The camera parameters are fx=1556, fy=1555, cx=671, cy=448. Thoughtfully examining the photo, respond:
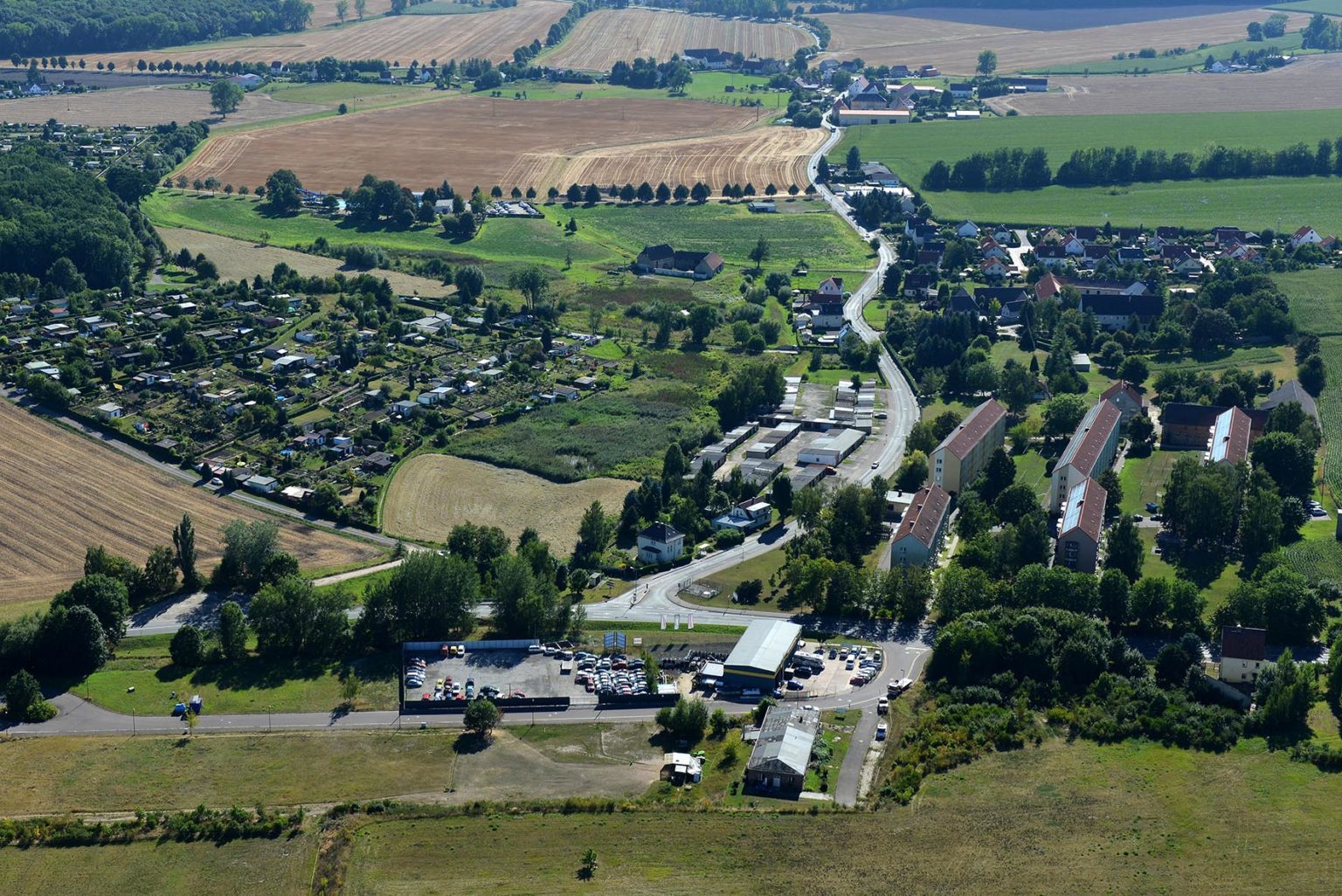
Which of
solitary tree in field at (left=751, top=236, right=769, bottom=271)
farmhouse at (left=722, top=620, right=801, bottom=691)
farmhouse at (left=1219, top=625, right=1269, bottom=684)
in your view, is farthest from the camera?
solitary tree in field at (left=751, top=236, right=769, bottom=271)

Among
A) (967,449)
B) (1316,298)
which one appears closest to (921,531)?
(967,449)

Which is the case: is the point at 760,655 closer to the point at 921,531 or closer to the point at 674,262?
the point at 921,531

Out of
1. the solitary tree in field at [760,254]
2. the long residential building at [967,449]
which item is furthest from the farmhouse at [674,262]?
the long residential building at [967,449]

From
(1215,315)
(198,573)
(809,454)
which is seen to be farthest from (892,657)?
(1215,315)

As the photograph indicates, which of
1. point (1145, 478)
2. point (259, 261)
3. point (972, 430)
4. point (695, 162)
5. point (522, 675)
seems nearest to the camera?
point (522, 675)

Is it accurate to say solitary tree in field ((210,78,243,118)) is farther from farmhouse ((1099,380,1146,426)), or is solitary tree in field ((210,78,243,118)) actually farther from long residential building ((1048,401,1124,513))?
long residential building ((1048,401,1124,513))

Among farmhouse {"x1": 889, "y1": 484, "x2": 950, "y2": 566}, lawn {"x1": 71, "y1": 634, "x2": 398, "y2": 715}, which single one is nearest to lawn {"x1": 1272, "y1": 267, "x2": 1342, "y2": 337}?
farmhouse {"x1": 889, "y1": 484, "x2": 950, "y2": 566}
